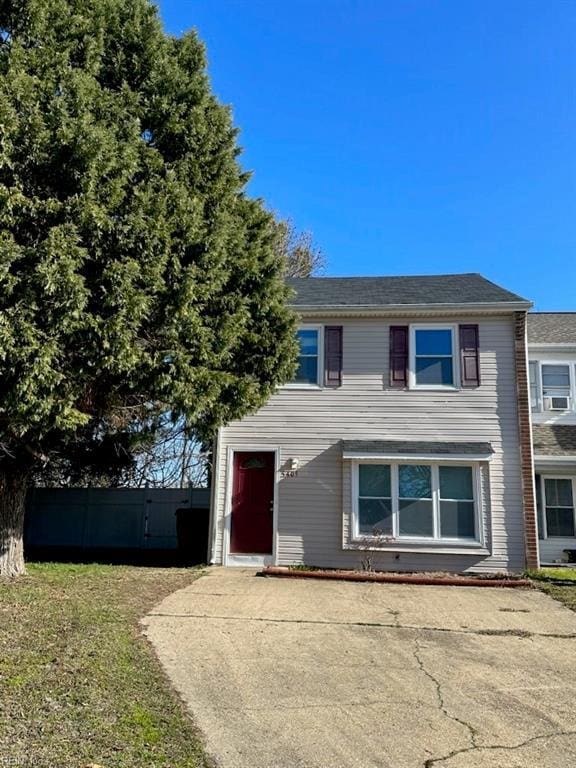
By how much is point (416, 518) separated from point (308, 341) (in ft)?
13.9

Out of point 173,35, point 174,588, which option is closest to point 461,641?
point 174,588

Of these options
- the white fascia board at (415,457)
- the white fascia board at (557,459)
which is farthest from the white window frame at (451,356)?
the white fascia board at (557,459)

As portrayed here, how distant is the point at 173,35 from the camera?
9.34 m

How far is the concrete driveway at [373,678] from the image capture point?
3695 mm

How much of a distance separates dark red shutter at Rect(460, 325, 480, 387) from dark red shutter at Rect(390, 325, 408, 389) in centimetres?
113

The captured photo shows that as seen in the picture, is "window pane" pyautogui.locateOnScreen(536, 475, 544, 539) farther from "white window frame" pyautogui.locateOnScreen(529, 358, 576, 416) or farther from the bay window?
the bay window

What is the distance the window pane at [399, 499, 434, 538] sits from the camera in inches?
455

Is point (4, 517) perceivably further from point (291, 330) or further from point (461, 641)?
point (461, 641)

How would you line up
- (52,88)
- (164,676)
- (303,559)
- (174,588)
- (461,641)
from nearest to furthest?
(164,676)
(461,641)
(52,88)
(174,588)
(303,559)

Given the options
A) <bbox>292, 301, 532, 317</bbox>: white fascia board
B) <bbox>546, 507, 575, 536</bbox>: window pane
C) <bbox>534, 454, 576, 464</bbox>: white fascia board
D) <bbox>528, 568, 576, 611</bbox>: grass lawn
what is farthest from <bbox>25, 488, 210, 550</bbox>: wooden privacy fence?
<bbox>546, 507, 575, 536</bbox>: window pane

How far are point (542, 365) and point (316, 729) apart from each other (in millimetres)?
13719

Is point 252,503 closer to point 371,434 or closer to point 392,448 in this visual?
point 371,434

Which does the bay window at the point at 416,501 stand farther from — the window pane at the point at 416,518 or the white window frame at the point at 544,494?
the white window frame at the point at 544,494

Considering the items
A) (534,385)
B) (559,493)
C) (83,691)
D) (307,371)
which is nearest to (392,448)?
(307,371)
